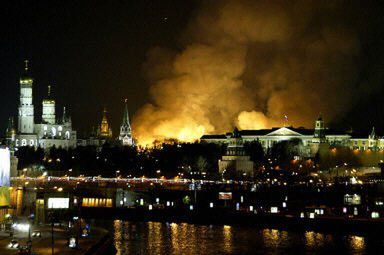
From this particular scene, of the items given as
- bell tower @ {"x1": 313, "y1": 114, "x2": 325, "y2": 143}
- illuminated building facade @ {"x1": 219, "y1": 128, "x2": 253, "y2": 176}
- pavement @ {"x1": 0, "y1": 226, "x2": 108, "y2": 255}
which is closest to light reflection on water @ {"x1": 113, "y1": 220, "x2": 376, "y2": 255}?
pavement @ {"x1": 0, "y1": 226, "x2": 108, "y2": 255}

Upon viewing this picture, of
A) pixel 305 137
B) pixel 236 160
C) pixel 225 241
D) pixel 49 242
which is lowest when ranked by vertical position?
pixel 225 241

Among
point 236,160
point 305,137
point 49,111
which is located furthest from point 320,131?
point 49,111

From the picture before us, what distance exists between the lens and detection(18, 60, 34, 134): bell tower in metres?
108

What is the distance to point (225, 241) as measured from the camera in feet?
131

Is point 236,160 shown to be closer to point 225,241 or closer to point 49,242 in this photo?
point 225,241

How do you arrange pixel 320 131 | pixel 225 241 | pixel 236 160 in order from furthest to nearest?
pixel 320 131, pixel 236 160, pixel 225 241

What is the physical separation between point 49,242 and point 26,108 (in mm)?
79379

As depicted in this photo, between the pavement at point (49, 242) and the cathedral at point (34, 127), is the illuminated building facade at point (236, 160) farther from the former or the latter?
the pavement at point (49, 242)

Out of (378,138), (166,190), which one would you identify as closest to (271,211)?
(166,190)

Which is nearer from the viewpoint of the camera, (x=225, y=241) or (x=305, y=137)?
(x=225, y=241)

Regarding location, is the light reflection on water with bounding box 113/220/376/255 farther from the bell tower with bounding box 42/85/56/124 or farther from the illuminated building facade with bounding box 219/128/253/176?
the bell tower with bounding box 42/85/56/124

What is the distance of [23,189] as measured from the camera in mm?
49250

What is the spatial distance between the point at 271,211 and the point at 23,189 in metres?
15.1

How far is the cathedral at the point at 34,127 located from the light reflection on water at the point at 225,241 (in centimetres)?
6330
